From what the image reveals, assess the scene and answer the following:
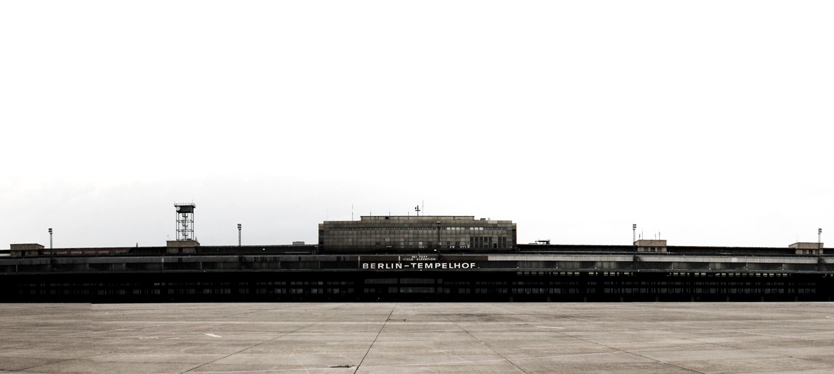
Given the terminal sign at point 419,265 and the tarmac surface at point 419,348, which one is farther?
the terminal sign at point 419,265

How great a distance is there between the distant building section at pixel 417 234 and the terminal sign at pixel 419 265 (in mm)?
46226

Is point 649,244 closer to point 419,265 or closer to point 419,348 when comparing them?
point 419,265

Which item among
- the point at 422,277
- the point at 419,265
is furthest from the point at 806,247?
the point at 419,265

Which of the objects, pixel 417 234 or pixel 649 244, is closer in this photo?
pixel 649 244

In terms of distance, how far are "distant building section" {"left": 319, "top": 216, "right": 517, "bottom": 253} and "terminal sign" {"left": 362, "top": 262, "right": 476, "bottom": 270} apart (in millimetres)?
46226

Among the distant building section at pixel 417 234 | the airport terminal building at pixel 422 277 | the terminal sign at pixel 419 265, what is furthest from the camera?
the distant building section at pixel 417 234

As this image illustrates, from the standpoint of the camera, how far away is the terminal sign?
104m

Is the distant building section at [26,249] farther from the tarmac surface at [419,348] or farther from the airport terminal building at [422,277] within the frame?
the tarmac surface at [419,348]

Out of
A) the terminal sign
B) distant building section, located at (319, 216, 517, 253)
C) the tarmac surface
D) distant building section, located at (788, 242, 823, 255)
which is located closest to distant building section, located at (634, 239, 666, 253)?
distant building section, located at (319, 216, 517, 253)

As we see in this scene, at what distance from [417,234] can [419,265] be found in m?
48.4

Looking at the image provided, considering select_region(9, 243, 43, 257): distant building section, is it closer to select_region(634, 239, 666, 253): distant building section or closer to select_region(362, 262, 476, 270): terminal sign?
select_region(362, 262, 476, 270): terminal sign

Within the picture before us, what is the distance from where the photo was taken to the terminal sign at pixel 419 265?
340ft

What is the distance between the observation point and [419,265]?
104 meters

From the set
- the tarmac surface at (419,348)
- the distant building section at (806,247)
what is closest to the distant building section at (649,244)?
the distant building section at (806,247)
